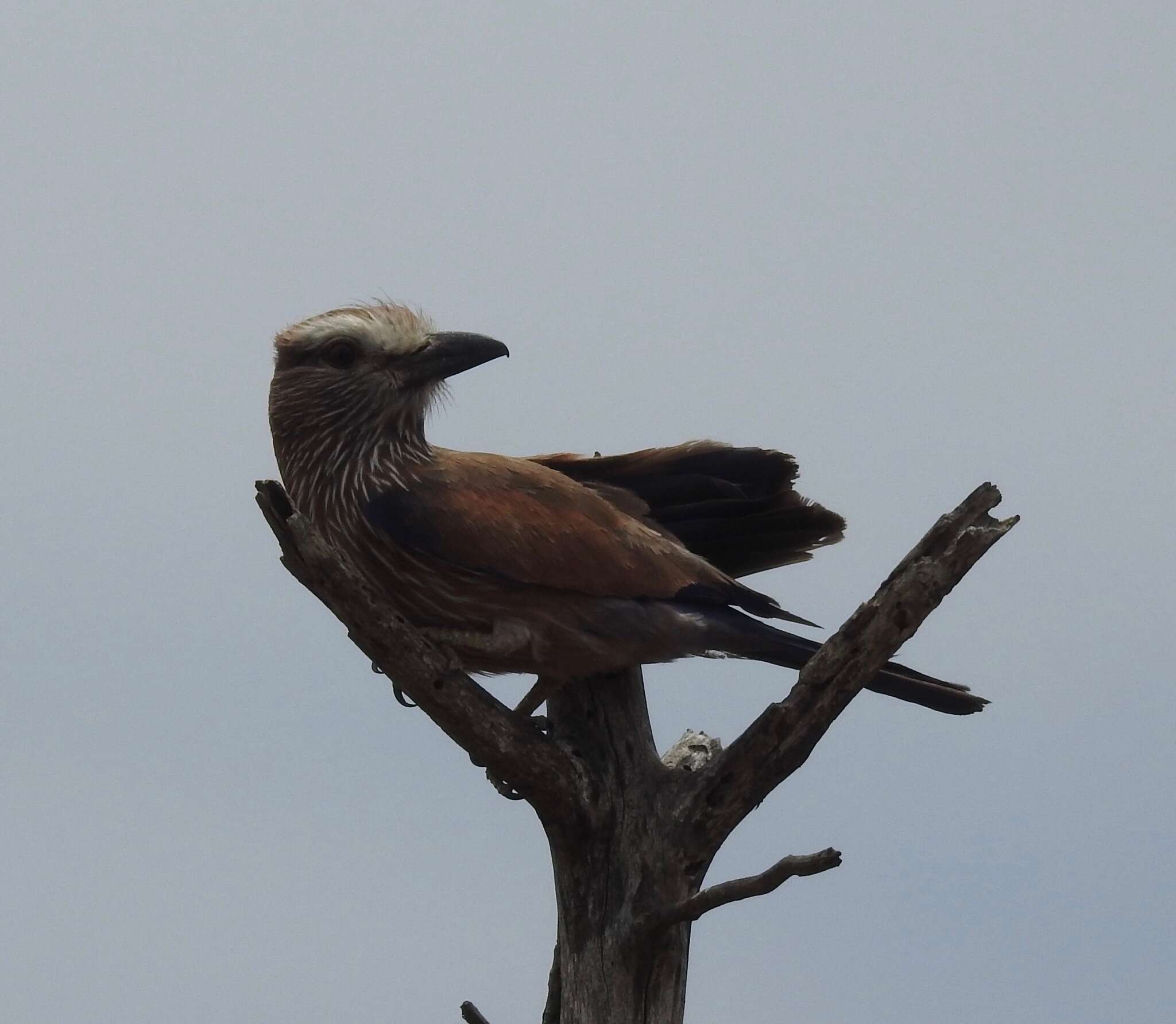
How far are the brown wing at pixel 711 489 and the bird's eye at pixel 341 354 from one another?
78cm

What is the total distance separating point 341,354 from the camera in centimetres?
429

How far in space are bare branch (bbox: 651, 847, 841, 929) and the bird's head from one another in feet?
5.30

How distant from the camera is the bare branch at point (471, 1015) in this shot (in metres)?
4.54

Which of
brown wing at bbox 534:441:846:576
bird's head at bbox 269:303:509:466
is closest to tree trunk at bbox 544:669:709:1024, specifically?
brown wing at bbox 534:441:846:576

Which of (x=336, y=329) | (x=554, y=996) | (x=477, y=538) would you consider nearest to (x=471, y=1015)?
(x=554, y=996)

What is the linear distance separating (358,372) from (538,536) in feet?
2.54

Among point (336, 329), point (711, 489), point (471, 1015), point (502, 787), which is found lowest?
point (471, 1015)

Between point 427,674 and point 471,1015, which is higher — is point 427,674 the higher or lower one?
the higher one

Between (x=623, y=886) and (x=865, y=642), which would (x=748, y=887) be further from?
(x=865, y=642)

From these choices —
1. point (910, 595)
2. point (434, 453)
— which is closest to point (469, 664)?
point (434, 453)

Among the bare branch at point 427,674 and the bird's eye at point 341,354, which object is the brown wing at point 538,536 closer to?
the bare branch at point 427,674

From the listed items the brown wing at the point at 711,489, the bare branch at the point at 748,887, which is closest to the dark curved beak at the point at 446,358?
the brown wing at the point at 711,489

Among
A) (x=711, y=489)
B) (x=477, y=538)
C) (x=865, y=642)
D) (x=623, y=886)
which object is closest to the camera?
(x=865, y=642)

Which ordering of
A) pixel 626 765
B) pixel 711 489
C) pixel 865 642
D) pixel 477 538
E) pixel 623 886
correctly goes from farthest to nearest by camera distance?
1. pixel 711 489
2. pixel 626 765
3. pixel 623 886
4. pixel 477 538
5. pixel 865 642
